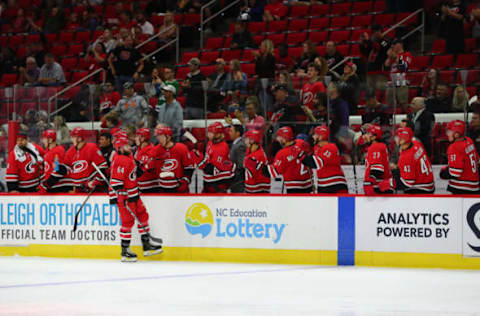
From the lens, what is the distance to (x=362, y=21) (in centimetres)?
1585

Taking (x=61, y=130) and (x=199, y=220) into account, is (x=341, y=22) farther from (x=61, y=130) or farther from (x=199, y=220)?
(x=199, y=220)

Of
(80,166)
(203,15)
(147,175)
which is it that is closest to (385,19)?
(203,15)

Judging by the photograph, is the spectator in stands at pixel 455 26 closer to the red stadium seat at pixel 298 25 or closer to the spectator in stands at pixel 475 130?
the red stadium seat at pixel 298 25

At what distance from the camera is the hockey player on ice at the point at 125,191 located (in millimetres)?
10969

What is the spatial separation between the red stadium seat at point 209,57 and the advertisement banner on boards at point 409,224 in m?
6.72

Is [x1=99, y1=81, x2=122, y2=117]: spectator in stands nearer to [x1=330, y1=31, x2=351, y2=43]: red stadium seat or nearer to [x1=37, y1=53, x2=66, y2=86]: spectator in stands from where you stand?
[x1=37, y1=53, x2=66, y2=86]: spectator in stands

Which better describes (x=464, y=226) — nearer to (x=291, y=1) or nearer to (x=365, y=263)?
(x=365, y=263)

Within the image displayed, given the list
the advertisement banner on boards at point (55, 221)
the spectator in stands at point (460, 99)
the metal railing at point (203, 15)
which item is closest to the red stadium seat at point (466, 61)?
the spectator in stands at point (460, 99)

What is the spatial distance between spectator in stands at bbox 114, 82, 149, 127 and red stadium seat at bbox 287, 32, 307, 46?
14.6ft

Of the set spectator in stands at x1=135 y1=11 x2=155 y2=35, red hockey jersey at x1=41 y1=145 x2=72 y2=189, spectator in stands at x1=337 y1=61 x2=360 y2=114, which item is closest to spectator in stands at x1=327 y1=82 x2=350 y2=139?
spectator in stands at x1=337 y1=61 x2=360 y2=114

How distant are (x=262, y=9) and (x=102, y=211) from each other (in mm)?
6812

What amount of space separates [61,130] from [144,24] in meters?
5.62

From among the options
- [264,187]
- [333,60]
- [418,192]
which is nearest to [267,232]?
[264,187]

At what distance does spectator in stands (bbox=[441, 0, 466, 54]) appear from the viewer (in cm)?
1404
